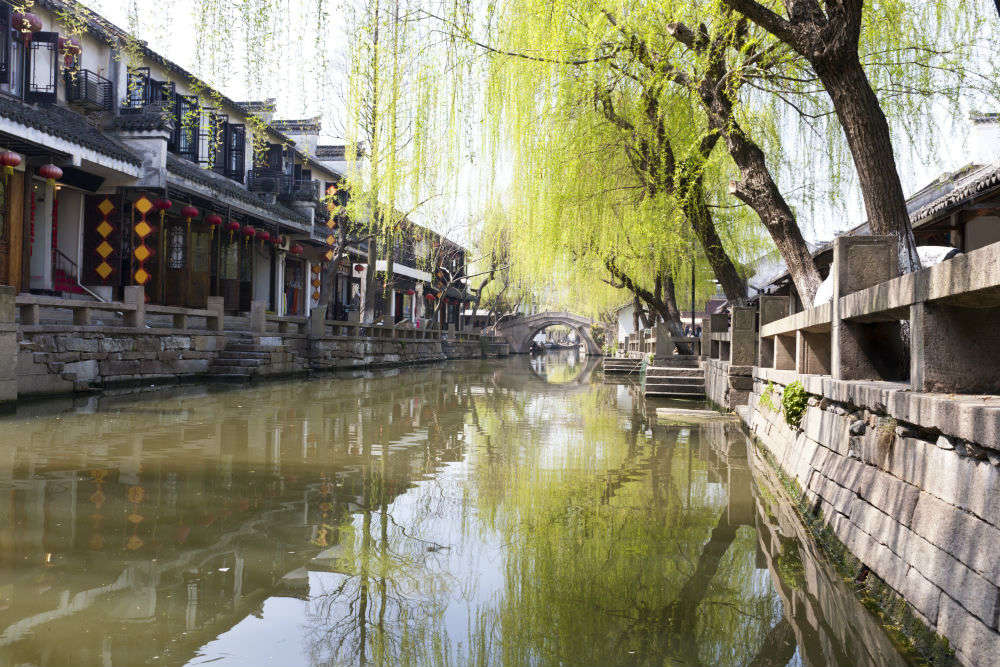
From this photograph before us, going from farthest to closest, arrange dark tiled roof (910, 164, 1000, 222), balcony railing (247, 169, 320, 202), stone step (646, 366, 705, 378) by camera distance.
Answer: balcony railing (247, 169, 320, 202), stone step (646, 366, 705, 378), dark tiled roof (910, 164, 1000, 222)

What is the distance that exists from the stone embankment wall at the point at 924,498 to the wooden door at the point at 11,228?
1246 centimetres

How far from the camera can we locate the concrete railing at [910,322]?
293 cm

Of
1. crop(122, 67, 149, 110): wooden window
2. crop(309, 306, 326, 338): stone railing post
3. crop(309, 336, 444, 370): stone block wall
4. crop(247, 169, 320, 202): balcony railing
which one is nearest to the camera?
crop(122, 67, 149, 110): wooden window

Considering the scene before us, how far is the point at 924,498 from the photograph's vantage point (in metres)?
3.02

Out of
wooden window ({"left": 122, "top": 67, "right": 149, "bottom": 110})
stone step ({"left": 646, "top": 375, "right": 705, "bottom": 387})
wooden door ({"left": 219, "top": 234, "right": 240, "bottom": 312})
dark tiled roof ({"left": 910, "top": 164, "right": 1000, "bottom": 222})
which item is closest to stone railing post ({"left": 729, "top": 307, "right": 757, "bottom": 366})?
dark tiled roof ({"left": 910, "top": 164, "right": 1000, "bottom": 222})

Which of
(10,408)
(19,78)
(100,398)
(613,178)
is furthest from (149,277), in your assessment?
(613,178)

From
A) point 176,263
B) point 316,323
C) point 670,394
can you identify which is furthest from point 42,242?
point 670,394

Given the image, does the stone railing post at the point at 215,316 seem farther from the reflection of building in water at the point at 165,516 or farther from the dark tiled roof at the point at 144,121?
the reflection of building in water at the point at 165,516

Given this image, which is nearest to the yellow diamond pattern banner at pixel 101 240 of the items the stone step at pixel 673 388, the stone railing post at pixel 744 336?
the stone step at pixel 673 388

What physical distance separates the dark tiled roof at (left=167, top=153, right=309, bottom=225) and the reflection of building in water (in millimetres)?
8194

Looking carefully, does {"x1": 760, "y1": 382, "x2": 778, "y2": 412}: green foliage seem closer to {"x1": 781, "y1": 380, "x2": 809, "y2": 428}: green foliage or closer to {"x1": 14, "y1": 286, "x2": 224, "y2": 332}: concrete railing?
{"x1": 781, "y1": 380, "x2": 809, "y2": 428}: green foliage

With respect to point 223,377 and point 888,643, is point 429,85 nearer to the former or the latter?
point 888,643

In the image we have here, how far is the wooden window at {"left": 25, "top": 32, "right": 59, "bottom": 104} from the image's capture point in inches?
523

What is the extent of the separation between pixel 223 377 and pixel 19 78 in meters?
6.15
